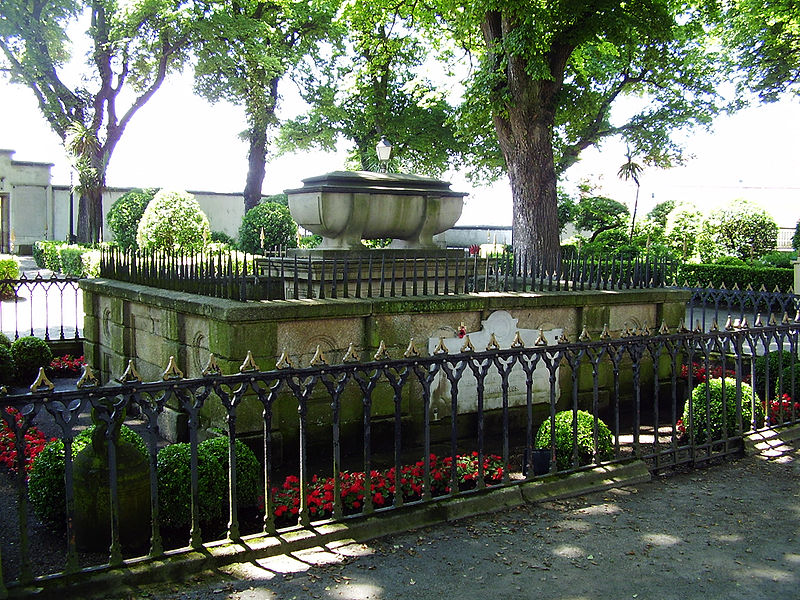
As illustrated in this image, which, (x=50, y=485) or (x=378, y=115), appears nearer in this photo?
(x=50, y=485)

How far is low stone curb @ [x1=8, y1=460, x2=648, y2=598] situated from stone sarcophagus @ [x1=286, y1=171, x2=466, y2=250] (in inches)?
164

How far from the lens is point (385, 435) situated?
7.20m

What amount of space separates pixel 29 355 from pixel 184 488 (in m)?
6.36

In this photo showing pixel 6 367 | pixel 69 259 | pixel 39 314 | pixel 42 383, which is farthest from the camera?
pixel 69 259

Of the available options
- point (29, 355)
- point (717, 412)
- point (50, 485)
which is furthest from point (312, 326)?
point (29, 355)

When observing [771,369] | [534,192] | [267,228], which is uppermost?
[534,192]

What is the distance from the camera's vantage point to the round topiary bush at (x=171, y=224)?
1861 centimetres

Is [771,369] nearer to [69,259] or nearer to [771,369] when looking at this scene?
[771,369]

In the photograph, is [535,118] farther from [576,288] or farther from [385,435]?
[385,435]

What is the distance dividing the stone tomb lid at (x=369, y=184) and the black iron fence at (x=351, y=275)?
31.0 inches

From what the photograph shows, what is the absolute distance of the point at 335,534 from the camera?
4.60 m

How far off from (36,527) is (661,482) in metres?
4.76

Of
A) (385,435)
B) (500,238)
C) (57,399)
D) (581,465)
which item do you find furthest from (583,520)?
(500,238)

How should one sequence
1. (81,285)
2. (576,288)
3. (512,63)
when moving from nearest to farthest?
(576,288), (81,285), (512,63)
